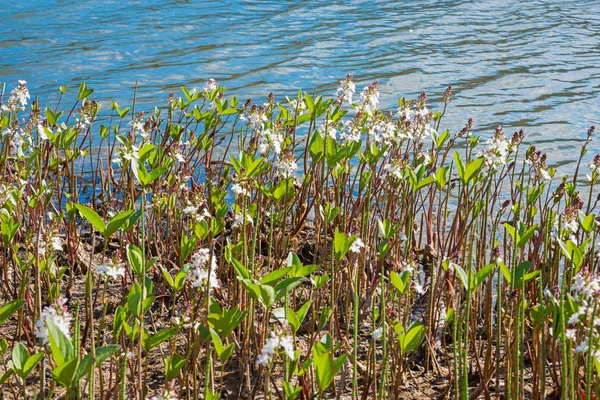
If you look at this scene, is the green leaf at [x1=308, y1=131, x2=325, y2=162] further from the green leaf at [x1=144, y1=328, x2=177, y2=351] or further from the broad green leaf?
the broad green leaf

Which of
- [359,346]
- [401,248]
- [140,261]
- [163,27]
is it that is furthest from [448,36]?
[140,261]

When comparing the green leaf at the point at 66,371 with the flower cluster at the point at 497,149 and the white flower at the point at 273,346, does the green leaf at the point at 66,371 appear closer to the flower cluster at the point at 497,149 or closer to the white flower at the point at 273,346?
the white flower at the point at 273,346

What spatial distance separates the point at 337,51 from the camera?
9.61 meters

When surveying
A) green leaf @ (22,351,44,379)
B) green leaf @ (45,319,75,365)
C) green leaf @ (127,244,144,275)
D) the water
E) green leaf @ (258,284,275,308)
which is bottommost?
the water

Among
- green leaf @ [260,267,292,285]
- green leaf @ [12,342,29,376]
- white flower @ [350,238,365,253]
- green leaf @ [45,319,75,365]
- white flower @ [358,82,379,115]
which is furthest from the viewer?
white flower @ [358,82,379,115]

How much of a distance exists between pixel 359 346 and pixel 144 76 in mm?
5966

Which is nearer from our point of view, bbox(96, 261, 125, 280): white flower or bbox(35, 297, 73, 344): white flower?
bbox(35, 297, 73, 344): white flower

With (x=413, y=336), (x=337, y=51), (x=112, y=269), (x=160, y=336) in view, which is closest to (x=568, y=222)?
(x=413, y=336)

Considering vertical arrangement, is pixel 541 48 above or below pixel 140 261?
below

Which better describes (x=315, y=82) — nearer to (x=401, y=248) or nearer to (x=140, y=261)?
(x=401, y=248)

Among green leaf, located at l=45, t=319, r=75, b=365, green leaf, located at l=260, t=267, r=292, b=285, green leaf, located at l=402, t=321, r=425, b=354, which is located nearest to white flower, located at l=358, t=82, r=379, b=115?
green leaf, located at l=402, t=321, r=425, b=354

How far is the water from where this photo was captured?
7535mm

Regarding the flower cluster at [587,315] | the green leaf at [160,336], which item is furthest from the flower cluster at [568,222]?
the green leaf at [160,336]

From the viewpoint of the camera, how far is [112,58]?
935cm
